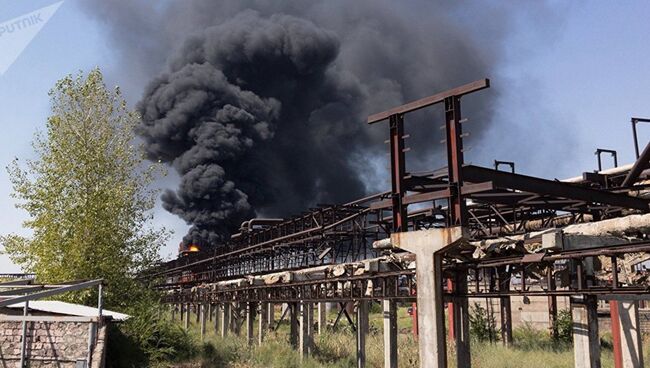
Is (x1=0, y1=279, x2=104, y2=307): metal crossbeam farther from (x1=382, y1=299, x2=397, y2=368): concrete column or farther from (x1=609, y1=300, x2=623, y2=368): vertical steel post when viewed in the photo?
(x1=609, y1=300, x2=623, y2=368): vertical steel post

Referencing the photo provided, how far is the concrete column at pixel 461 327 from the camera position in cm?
1202

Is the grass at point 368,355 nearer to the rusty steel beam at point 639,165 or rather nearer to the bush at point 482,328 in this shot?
the bush at point 482,328

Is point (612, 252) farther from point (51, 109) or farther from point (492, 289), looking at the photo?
point (51, 109)

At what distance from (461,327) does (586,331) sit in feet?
7.96

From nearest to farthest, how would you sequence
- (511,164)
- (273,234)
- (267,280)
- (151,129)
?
(511,164), (267,280), (273,234), (151,129)

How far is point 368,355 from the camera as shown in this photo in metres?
21.2

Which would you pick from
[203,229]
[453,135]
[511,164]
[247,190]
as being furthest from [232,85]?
[453,135]

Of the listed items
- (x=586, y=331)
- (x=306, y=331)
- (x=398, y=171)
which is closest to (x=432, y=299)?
(x=398, y=171)

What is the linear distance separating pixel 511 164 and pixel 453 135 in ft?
16.5

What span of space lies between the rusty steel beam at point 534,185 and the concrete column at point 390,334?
624 centimetres

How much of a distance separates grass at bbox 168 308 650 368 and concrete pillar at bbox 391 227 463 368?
24.2ft

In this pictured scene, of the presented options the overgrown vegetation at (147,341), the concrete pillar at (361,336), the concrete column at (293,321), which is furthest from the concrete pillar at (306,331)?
the overgrown vegetation at (147,341)

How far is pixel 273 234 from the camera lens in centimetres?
3130

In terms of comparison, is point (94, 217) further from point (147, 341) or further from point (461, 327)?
point (461, 327)
